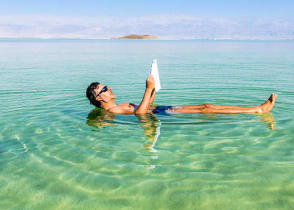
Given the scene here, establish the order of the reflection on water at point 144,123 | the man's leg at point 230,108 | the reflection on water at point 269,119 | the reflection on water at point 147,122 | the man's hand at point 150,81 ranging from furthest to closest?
the man's leg at point 230,108 → the reflection on water at point 269,119 → the man's hand at point 150,81 → the reflection on water at point 147,122 → the reflection on water at point 144,123

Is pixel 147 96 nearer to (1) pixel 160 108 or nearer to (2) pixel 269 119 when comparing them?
(1) pixel 160 108

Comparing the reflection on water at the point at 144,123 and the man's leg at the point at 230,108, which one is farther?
the man's leg at the point at 230,108

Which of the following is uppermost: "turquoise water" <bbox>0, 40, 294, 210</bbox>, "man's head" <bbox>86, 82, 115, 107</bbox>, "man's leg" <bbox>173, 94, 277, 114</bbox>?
"man's head" <bbox>86, 82, 115, 107</bbox>

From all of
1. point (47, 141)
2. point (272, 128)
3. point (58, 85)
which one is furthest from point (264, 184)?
point (58, 85)

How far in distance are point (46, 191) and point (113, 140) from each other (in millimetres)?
2390

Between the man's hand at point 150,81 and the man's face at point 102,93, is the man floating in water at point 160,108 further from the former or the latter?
the man's hand at point 150,81

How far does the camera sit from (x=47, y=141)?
6867mm

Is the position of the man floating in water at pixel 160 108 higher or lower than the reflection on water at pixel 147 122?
higher

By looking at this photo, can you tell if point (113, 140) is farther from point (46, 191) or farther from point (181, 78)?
point (181, 78)

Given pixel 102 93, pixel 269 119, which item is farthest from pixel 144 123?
pixel 269 119

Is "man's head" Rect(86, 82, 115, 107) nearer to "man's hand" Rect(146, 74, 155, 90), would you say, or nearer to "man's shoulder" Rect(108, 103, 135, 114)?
"man's shoulder" Rect(108, 103, 135, 114)

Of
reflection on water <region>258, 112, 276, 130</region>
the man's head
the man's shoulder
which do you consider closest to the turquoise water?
reflection on water <region>258, 112, 276, 130</region>

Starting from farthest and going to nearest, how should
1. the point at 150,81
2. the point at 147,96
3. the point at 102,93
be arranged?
1. the point at 102,93
2. the point at 147,96
3. the point at 150,81

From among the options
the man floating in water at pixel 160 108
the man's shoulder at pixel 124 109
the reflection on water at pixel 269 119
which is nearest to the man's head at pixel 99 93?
the man floating in water at pixel 160 108
